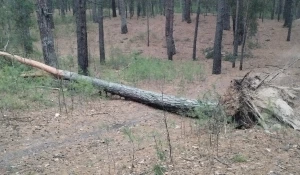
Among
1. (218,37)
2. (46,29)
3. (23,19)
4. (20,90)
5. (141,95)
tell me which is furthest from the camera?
(23,19)

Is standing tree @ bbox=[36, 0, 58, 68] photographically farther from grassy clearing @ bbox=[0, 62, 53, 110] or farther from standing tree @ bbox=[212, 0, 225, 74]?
standing tree @ bbox=[212, 0, 225, 74]

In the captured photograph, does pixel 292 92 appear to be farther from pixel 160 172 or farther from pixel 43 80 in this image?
pixel 43 80

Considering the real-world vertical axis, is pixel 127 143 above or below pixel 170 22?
below

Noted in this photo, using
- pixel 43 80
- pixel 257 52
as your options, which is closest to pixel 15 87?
pixel 43 80

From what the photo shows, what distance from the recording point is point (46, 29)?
12.9 metres

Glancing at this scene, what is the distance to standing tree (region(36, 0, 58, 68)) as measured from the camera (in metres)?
12.6

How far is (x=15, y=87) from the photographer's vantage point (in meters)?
11.0

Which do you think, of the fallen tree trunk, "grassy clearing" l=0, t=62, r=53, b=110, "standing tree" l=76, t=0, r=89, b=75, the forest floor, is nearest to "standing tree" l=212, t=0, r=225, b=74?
the forest floor

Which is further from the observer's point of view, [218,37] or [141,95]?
[218,37]

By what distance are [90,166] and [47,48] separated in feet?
27.7

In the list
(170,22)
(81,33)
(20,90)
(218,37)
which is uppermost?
(81,33)

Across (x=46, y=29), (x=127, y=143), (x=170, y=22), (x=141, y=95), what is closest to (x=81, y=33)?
(x=46, y=29)

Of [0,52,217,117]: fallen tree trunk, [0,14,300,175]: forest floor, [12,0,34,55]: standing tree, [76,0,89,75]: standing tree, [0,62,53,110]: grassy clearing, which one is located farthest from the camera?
[12,0,34,55]: standing tree

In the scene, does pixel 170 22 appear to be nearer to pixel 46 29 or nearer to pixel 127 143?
pixel 46 29
